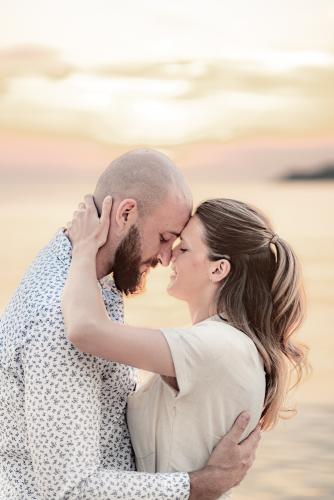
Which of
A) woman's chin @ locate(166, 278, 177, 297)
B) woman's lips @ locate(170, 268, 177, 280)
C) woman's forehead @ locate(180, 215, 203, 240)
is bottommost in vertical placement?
woman's chin @ locate(166, 278, 177, 297)

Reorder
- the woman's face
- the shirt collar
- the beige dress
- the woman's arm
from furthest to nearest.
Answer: the woman's face, the shirt collar, the beige dress, the woman's arm

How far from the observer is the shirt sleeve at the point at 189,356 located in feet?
8.32

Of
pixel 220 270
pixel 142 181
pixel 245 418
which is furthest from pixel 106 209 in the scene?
pixel 245 418

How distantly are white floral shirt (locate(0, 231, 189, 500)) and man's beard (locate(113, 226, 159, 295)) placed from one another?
166 millimetres

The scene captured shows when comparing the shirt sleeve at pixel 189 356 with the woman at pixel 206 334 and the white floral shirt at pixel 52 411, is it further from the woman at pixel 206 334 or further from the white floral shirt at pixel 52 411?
the white floral shirt at pixel 52 411

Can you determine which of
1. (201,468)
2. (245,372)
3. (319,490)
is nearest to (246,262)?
(245,372)

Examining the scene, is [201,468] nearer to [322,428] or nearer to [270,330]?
[270,330]

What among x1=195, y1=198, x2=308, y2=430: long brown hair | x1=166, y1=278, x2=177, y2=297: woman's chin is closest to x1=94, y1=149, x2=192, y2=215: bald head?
x1=195, y1=198, x2=308, y2=430: long brown hair

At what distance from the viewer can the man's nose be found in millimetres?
2873

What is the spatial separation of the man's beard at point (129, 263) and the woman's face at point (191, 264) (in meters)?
0.09

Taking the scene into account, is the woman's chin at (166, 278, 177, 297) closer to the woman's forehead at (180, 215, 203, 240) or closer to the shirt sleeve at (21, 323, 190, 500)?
the woman's forehead at (180, 215, 203, 240)

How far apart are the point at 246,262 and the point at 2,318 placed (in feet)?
2.23

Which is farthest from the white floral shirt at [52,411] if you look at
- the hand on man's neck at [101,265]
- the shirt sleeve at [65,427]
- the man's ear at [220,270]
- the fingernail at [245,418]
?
the man's ear at [220,270]

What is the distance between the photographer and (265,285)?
9.28ft
